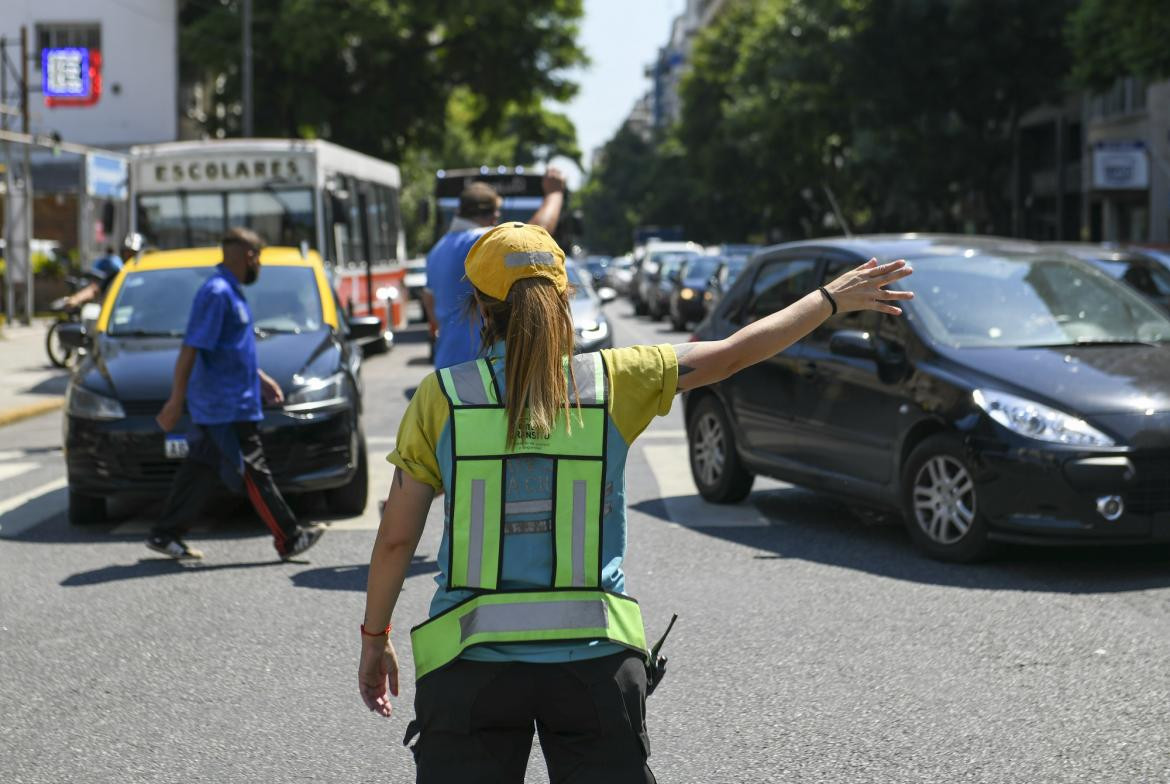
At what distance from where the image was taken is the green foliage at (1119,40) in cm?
2452

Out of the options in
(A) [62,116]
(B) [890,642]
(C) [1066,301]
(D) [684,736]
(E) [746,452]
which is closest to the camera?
(D) [684,736]

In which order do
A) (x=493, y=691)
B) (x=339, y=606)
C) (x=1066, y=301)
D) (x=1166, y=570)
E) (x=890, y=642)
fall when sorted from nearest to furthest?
1. (x=493, y=691)
2. (x=890, y=642)
3. (x=339, y=606)
4. (x=1166, y=570)
5. (x=1066, y=301)

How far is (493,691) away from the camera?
9.76 ft

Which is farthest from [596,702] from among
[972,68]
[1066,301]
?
[972,68]

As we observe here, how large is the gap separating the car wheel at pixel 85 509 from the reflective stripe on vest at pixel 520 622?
7470 mm

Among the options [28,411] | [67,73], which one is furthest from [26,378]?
→ [67,73]

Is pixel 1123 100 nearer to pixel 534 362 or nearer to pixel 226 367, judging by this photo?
pixel 226 367

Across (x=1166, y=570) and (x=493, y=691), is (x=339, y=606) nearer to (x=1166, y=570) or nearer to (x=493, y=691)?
(x=1166, y=570)

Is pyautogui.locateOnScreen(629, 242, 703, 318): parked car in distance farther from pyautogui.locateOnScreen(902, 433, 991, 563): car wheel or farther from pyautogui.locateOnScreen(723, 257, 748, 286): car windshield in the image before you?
pyautogui.locateOnScreen(902, 433, 991, 563): car wheel

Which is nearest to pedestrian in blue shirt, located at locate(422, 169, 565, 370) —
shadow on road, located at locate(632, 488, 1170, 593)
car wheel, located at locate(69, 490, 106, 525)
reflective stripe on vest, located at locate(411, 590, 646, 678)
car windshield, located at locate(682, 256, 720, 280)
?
shadow on road, located at locate(632, 488, 1170, 593)

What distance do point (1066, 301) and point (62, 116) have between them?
43001 millimetres

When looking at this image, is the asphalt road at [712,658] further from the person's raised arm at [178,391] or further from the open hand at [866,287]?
the open hand at [866,287]

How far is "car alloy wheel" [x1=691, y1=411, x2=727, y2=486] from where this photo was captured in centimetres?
1055

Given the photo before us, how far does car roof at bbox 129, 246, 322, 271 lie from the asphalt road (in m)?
2.29
